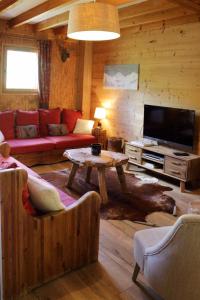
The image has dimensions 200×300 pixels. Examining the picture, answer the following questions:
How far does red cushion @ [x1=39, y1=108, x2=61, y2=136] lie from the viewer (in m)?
5.64

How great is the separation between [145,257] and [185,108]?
10.1 ft

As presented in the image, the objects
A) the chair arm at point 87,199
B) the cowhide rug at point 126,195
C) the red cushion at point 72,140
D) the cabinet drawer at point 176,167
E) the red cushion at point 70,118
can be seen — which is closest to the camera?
the chair arm at point 87,199

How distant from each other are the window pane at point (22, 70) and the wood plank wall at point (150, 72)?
4.24 ft

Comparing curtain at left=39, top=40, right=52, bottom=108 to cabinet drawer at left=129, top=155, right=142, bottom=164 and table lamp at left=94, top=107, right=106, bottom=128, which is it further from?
cabinet drawer at left=129, top=155, right=142, bottom=164

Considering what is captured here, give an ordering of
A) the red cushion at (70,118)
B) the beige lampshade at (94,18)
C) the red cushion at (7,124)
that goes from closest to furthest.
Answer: the beige lampshade at (94,18) → the red cushion at (7,124) → the red cushion at (70,118)

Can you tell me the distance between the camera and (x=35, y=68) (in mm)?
5887

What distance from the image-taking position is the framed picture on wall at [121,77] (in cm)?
530

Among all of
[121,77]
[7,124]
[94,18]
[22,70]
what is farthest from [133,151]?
[22,70]

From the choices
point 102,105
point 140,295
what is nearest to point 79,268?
point 140,295

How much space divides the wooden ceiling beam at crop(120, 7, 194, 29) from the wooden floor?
10.1ft

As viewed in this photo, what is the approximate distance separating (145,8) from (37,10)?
1543mm

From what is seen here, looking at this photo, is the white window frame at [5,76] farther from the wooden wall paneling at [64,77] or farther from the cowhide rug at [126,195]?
the cowhide rug at [126,195]

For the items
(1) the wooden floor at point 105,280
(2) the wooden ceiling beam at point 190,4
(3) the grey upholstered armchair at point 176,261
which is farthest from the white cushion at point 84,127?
(3) the grey upholstered armchair at point 176,261

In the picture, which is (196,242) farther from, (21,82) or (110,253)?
(21,82)
